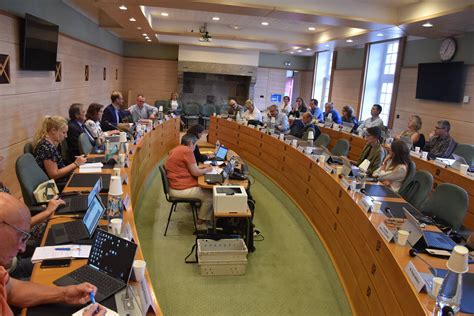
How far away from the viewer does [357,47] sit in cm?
978

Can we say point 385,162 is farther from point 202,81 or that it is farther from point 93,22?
point 202,81

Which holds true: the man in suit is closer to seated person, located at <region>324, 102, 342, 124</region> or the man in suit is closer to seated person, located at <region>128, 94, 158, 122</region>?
seated person, located at <region>128, 94, 158, 122</region>

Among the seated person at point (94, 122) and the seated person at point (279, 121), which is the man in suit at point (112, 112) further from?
the seated person at point (279, 121)

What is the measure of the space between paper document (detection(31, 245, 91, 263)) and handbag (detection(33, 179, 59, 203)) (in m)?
1.06

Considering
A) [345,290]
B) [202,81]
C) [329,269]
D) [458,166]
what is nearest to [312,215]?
[329,269]

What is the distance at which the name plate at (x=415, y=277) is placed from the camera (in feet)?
5.78

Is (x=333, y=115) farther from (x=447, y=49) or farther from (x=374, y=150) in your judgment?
(x=374, y=150)

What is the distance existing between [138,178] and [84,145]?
A: 0.84 meters

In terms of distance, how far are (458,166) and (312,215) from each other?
193 centimetres

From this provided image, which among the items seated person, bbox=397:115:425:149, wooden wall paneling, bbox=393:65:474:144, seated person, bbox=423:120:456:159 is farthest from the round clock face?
seated person, bbox=423:120:456:159

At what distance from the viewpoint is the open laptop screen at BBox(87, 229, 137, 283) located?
1.64 meters

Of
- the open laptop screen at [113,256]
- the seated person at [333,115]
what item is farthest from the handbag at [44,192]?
the seated person at [333,115]

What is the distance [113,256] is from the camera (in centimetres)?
169

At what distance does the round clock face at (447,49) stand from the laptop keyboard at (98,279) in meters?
7.11
